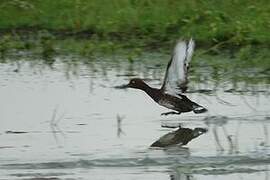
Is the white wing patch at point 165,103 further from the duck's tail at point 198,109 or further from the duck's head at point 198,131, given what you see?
the duck's head at point 198,131

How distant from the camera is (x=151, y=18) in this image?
1412 centimetres

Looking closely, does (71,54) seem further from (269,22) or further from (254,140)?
(254,140)

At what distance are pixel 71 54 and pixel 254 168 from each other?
4.92 meters

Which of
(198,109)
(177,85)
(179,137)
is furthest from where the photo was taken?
(198,109)

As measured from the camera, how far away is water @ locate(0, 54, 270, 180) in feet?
29.4

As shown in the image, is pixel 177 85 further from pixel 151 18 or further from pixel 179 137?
pixel 151 18

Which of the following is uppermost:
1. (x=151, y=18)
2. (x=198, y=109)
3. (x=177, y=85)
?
(x=151, y=18)

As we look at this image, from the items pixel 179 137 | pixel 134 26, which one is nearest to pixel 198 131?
pixel 179 137

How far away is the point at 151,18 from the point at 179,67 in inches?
153

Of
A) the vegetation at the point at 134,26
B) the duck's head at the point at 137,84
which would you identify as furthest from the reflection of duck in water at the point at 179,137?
the vegetation at the point at 134,26

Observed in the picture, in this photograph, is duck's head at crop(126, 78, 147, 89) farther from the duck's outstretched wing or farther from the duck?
the duck's outstretched wing

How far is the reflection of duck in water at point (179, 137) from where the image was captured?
984 centimetres

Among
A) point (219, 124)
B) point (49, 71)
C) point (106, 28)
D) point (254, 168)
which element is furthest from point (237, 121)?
point (106, 28)

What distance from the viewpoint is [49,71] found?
12.7m
